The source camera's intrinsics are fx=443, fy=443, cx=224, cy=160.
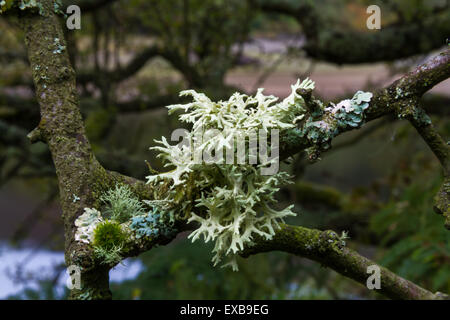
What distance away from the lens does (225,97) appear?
2195 millimetres

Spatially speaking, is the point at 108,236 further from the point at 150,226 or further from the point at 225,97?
the point at 225,97

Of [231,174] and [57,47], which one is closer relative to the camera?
[231,174]

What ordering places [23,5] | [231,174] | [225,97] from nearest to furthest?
[231,174] < [23,5] < [225,97]

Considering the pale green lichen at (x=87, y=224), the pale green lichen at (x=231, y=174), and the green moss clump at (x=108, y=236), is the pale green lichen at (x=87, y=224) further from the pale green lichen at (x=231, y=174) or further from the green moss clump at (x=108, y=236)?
the pale green lichen at (x=231, y=174)

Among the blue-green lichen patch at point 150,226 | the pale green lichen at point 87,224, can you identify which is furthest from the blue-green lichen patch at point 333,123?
the pale green lichen at point 87,224

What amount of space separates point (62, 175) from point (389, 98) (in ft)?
1.98

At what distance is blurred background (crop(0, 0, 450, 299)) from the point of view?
1930 millimetres

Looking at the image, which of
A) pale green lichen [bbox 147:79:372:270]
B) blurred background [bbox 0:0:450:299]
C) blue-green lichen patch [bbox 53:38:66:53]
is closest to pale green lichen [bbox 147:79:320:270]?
pale green lichen [bbox 147:79:372:270]

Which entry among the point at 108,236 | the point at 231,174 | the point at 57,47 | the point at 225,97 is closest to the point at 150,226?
the point at 108,236

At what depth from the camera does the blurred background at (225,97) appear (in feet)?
6.33

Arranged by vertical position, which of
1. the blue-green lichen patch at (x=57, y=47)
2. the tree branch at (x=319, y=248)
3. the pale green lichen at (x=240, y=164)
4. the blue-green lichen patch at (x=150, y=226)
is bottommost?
the tree branch at (x=319, y=248)

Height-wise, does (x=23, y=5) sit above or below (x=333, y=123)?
above

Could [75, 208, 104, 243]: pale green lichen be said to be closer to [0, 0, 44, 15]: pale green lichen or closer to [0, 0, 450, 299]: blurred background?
[0, 0, 44, 15]: pale green lichen
